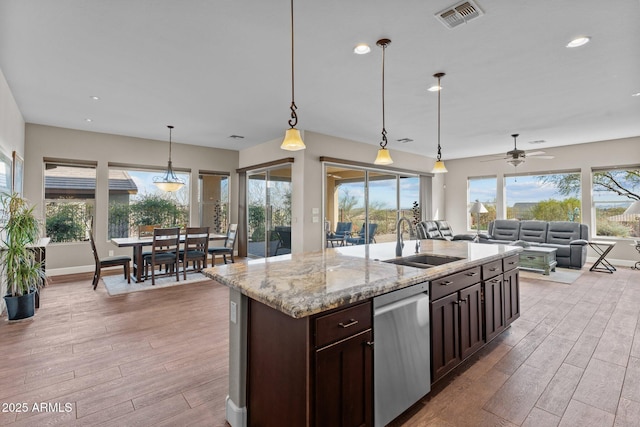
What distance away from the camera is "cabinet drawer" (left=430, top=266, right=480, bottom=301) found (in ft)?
6.86

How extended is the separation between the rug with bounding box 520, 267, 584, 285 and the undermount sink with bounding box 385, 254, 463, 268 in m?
3.85

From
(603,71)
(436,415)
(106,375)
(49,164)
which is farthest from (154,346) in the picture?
(603,71)

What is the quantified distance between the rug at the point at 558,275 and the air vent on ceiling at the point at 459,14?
479cm

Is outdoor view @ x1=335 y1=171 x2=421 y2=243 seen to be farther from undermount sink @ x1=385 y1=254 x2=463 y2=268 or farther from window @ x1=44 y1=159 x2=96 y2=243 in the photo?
window @ x1=44 y1=159 x2=96 y2=243

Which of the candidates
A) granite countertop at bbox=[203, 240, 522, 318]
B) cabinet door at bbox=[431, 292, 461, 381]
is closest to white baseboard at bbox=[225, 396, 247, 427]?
granite countertop at bbox=[203, 240, 522, 318]

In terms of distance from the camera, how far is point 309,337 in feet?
4.54

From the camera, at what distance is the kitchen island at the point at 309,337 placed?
1.40 m

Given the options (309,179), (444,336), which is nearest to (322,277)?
(444,336)

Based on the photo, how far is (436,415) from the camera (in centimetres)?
192

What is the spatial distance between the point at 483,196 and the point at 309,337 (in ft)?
28.9

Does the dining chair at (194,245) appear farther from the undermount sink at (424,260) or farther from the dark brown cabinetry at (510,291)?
the dark brown cabinetry at (510,291)

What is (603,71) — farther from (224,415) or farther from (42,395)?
(42,395)

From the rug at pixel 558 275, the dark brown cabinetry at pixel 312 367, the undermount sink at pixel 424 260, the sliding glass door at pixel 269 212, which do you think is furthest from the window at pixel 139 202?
the rug at pixel 558 275

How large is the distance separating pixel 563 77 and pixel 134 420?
5.10 metres
